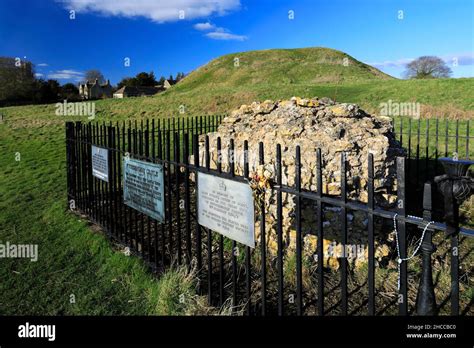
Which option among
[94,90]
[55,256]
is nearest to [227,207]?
[55,256]

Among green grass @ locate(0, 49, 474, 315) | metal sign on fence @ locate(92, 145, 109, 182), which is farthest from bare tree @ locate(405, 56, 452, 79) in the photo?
metal sign on fence @ locate(92, 145, 109, 182)

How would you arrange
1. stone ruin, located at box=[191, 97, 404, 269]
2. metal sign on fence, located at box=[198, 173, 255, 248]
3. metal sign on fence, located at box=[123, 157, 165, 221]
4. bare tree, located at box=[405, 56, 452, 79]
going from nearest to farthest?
metal sign on fence, located at box=[198, 173, 255, 248] < metal sign on fence, located at box=[123, 157, 165, 221] < stone ruin, located at box=[191, 97, 404, 269] < bare tree, located at box=[405, 56, 452, 79]

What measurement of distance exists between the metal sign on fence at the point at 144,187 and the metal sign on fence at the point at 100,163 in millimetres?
729

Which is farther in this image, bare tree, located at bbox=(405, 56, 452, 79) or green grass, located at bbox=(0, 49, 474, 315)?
bare tree, located at bbox=(405, 56, 452, 79)

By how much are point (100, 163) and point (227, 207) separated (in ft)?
12.1

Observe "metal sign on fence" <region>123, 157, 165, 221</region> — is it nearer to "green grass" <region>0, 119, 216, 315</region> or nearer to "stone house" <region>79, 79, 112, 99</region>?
"green grass" <region>0, 119, 216, 315</region>

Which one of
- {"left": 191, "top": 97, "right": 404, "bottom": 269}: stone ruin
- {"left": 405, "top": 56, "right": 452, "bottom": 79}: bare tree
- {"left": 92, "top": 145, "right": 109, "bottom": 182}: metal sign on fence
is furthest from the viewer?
{"left": 405, "top": 56, "right": 452, "bottom": 79}: bare tree

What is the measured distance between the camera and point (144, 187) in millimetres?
5270

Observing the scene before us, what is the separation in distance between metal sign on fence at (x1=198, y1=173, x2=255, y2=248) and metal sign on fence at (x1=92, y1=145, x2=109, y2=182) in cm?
279

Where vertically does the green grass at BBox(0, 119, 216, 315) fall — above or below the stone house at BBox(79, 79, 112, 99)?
below

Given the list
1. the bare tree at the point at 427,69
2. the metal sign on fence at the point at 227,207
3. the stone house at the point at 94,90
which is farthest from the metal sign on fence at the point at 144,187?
Result: the stone house at the point at 94,90

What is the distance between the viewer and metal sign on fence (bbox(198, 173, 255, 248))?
3.50 m

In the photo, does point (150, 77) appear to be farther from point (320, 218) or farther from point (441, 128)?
point (320, 218)

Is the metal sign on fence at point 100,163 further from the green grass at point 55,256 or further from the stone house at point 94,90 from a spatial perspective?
the stone house at point 94,90
